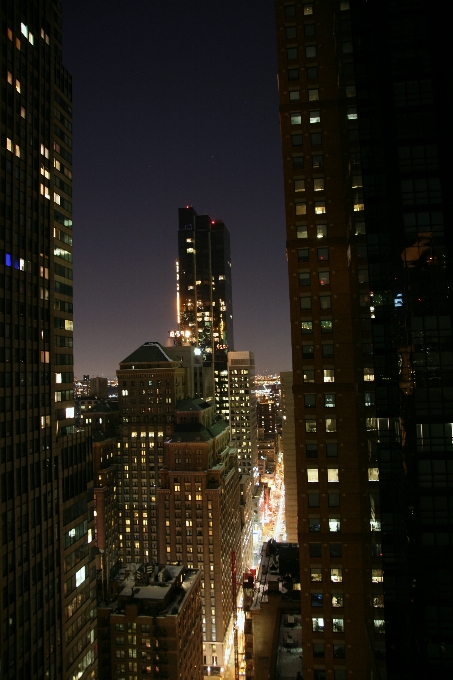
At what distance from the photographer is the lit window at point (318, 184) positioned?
53469mm

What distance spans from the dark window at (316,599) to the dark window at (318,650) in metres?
3.56

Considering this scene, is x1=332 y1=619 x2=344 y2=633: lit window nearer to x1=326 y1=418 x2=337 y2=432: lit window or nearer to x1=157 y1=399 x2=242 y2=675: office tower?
x1=326 y1=418 x2=337 y2=432: lit window

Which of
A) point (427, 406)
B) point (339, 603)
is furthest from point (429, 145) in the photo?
point (339, 603)

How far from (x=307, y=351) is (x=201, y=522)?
9996cm

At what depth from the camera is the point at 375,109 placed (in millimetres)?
49875

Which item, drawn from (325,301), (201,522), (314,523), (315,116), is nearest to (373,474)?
(314,523)

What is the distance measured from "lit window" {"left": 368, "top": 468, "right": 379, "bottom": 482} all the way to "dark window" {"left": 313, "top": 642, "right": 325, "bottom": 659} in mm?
16069

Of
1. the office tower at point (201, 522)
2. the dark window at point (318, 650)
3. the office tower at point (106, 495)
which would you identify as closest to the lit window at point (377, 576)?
Result: the dark window at point (318, 650)

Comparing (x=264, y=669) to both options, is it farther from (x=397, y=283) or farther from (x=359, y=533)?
(x=397, y=283)

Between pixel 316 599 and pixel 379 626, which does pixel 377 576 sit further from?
pixel 316 599

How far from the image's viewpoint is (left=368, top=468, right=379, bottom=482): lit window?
5197 centimetres

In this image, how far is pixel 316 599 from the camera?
50719 millimetres

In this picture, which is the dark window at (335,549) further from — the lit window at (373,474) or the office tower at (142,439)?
the office tower at (142,439)

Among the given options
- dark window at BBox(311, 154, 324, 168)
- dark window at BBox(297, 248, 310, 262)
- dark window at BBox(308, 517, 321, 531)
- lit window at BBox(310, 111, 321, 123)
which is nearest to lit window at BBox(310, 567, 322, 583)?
dark window at BBox(308, 517, 321, 531)
